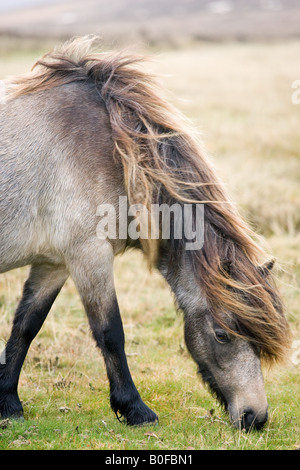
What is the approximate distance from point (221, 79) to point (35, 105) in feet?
67.9

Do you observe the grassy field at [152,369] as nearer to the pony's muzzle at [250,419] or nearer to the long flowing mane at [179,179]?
the pony's muzzle at [250,419]

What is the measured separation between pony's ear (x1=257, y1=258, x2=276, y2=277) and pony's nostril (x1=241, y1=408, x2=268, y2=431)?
95cm

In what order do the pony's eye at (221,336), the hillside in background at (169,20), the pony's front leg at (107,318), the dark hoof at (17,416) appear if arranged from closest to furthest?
the pony's front leg at (107,318) → the pony's eye at (221,336) → the dark hoof at (17,416) → the hillside in background at (169,20)

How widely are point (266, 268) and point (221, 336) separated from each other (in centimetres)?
58

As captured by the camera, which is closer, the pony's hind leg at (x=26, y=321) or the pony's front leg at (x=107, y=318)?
the pony's front leg at (x=107, y=318)

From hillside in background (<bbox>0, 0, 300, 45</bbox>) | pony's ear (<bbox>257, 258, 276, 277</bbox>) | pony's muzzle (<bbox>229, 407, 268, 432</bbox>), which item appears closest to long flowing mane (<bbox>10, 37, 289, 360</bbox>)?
pony's ear (<bbox>257, 258, 276, 277</bbox>)

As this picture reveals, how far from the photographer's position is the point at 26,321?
423cm

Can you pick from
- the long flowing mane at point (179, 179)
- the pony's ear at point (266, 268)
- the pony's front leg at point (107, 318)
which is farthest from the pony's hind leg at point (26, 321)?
the pony's ear at point (266, 268)

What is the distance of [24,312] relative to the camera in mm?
4242

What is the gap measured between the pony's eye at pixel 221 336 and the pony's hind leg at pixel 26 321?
128 centimetres

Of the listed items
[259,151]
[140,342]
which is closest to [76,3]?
[259,151]

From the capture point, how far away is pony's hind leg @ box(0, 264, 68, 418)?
4223mm

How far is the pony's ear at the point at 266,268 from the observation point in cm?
382
